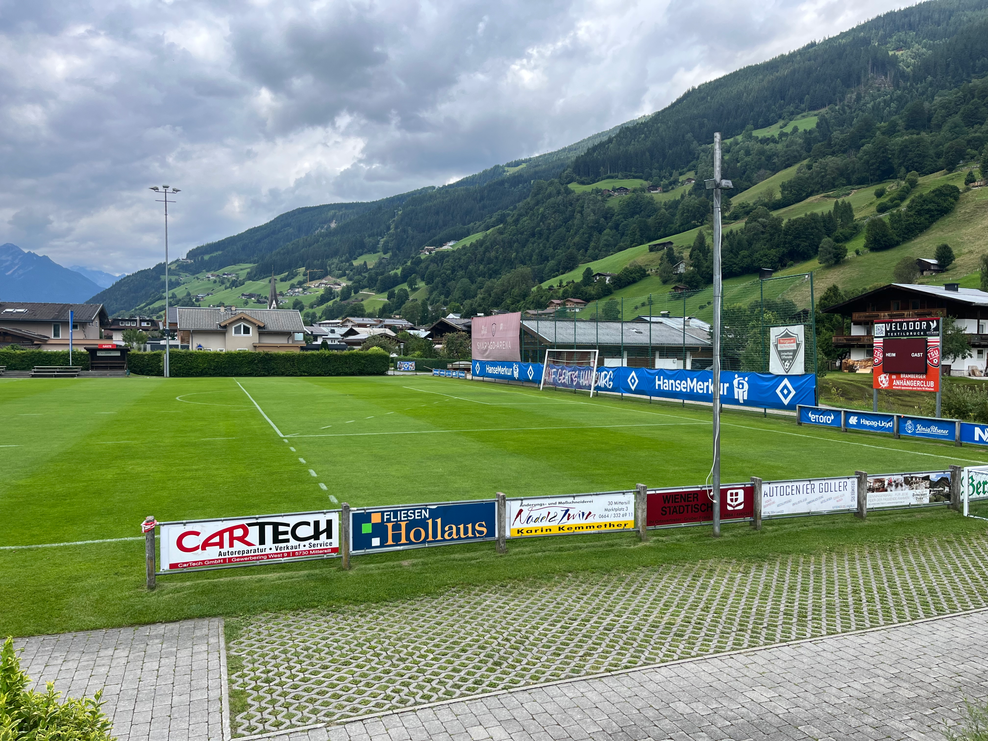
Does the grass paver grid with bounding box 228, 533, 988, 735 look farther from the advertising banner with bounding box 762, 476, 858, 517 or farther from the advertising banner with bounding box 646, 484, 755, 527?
the advertising banner with bounding box 762, 476, 858, 517

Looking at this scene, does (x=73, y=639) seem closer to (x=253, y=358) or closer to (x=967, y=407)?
(x=967, y=407)

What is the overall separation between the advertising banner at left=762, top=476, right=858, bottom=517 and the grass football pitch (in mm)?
419

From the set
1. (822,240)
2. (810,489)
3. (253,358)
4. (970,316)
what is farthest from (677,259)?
(810,489)

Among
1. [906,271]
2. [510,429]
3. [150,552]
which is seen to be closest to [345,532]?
[150,552]

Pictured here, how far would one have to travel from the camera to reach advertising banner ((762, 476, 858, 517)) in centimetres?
1322

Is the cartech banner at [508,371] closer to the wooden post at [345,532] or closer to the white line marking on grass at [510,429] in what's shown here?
the white line marking on grass at [510,429]

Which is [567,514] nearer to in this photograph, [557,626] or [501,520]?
[501,520]

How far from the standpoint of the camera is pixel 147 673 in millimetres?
7223

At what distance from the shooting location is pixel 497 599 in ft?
31.8

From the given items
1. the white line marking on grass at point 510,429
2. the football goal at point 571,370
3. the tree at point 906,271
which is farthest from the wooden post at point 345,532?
the tree at point 906,271

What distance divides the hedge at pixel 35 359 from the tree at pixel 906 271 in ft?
357

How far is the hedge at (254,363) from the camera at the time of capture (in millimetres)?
67188

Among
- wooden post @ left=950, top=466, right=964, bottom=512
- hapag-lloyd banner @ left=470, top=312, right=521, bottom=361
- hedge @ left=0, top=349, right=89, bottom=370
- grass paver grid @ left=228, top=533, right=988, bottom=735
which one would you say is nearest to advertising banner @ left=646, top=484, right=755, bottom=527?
grass paver grid @ left=228, top=533, right=988, bottom=735

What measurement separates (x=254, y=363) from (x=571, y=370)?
37682 mm
